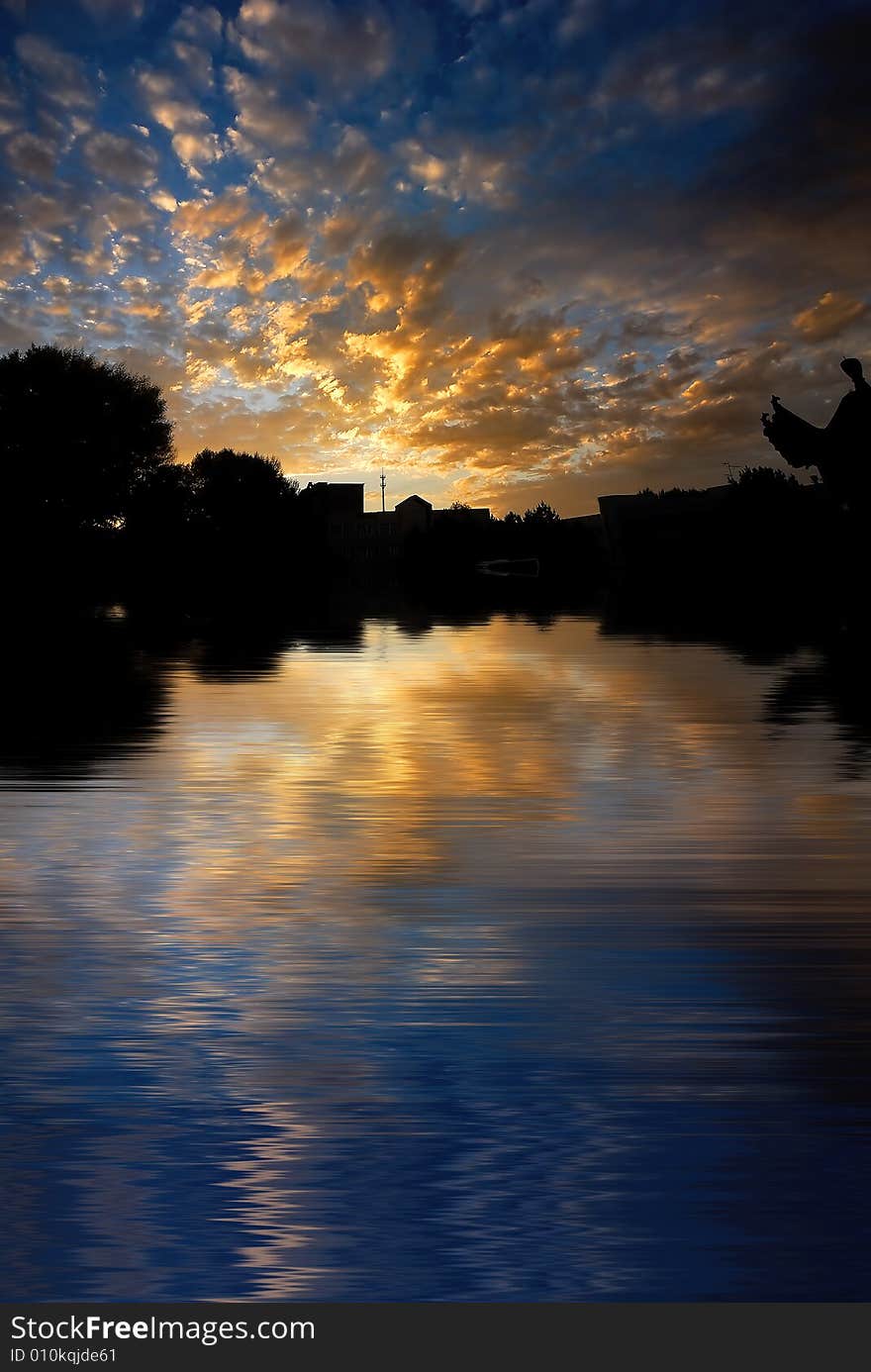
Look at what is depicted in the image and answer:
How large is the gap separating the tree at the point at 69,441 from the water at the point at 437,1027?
5723cm

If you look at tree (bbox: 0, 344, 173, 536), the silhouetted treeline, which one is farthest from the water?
tree (bbox: 0, 344, 173, 536)

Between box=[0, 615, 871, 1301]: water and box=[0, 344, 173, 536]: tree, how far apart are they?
57229 mm

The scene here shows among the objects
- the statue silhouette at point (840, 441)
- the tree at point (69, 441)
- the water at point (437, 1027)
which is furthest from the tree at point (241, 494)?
the water at point (437, 1027)

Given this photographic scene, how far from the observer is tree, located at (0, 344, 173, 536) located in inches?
2660

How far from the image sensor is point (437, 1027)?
5.27m

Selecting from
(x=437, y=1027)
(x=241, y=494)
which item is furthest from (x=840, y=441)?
(x=241, y=494)

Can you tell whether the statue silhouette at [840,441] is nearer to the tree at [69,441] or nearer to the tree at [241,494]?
the tree at [69,441]

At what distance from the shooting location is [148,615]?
4816cm

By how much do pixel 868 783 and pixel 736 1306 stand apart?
814 centimetres

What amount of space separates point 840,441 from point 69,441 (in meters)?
44.3

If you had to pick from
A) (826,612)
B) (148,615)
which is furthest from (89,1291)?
(148,615)

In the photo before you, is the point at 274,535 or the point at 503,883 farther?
the point at 274,535

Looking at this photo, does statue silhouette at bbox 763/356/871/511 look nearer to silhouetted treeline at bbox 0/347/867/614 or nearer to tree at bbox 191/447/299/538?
silhouetted treeline at bbox 0/347/867/614

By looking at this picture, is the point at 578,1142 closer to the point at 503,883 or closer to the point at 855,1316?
the point at 855,1316
